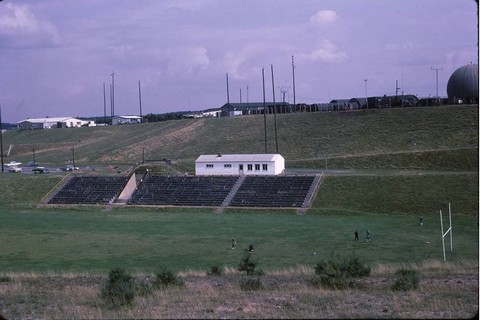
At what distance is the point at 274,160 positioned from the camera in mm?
44219

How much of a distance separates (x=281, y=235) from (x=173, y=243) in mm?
4821

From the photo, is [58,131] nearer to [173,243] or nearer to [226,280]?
[173,243]

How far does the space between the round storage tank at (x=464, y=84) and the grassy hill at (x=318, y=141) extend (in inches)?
119

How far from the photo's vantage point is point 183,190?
41875mm

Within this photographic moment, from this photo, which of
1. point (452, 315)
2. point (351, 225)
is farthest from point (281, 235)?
point (452, 315)

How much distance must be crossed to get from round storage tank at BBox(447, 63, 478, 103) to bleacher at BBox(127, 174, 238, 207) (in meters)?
30.4

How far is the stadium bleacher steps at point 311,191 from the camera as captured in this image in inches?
1454

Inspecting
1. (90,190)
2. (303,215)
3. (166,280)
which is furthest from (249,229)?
(90,190)

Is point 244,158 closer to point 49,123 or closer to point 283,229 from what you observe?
point 283,229

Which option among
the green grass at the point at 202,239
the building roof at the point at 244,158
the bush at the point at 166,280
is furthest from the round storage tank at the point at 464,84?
the bush at the point at 166,280

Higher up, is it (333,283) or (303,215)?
(333,283)

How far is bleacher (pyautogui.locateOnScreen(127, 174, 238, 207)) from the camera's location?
130 ft

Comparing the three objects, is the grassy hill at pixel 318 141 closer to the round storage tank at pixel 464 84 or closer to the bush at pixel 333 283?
the round storage tank at pixel 464 84

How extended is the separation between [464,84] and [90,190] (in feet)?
127
